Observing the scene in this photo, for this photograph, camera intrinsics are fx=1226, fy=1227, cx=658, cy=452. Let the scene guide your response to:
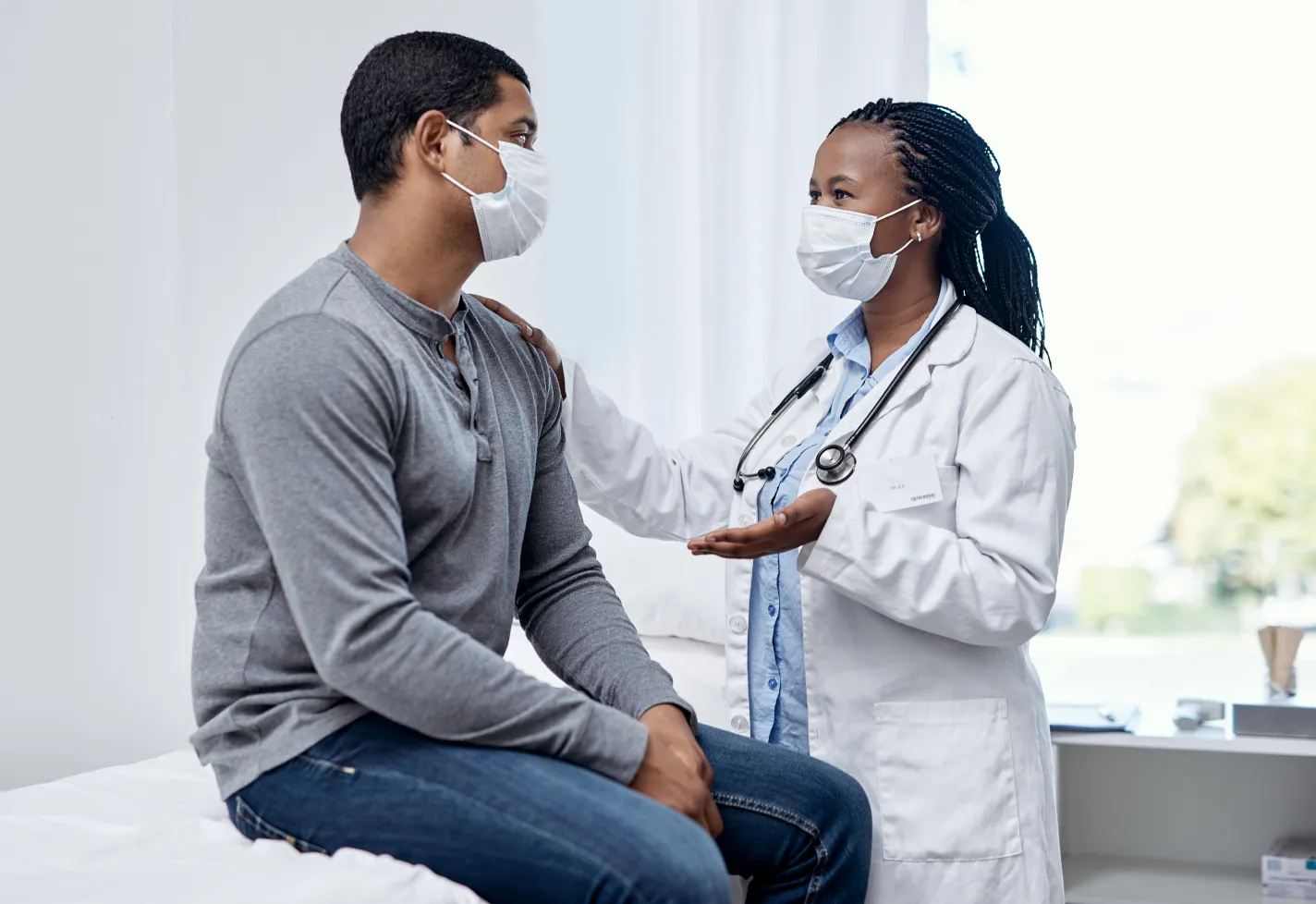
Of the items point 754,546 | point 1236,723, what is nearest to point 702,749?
point 754,546

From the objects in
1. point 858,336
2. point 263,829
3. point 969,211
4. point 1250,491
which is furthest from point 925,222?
point 1250,491

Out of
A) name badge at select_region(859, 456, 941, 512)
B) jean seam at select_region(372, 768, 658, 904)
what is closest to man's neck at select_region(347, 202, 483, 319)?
jean seam at select_region(372, 768, 658, 904)

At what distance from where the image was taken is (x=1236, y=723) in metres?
2.28

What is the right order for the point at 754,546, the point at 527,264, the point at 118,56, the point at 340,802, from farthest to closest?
the point at 527,264 → the point at 118,56 → the point at 754,546 → the point at 340,802

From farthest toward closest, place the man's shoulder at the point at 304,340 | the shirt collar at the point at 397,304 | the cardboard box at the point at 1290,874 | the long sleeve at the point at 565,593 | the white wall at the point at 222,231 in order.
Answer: the white wall at the point at 222,231 < the cardboard box at the point at 1290,874 < the long sleeve at the point at 565,593 < the shirt collar at the point at 397,304 < the man's shoulder at the point at 304,340

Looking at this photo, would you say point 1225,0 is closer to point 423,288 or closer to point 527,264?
point 527,264

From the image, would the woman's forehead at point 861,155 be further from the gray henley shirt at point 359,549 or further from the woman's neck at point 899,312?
the gray henley shirt at point 359,549

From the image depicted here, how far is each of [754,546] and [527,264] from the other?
153cm

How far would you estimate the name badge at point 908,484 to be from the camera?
1603mm

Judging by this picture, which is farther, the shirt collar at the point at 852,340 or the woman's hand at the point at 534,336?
the shirt collar at the point at 852,340

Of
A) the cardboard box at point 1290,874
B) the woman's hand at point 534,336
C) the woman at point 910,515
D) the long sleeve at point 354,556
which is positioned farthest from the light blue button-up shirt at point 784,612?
the cardboard box at point 1290,874

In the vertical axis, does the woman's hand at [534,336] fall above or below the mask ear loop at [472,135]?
below

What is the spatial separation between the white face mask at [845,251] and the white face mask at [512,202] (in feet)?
1.58

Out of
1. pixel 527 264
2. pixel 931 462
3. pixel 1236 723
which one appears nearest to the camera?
pixel 931 462
